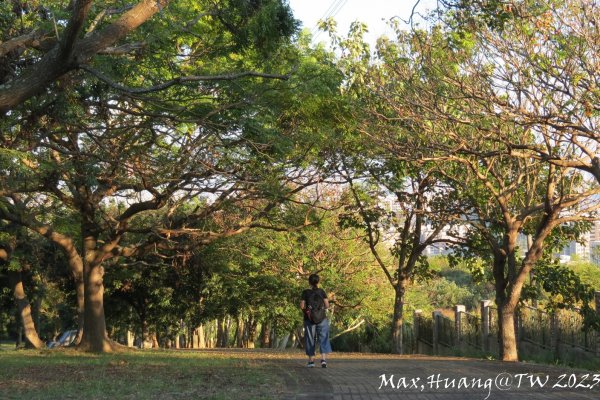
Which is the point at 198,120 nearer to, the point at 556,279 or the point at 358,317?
Answer: the point at 556,279

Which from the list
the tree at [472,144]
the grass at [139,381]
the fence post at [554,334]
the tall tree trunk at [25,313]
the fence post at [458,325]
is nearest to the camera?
the grass at [139,381]

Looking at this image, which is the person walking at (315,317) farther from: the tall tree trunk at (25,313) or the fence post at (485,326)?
the tall tree trunk at (25,313)

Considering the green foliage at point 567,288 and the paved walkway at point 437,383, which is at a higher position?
the green foliage at point 567,288

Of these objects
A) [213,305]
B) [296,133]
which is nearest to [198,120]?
[296,133]

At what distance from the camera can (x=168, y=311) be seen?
35562 mm

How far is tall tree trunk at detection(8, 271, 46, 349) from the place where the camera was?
26562 millimetres

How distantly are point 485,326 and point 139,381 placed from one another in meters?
14.5

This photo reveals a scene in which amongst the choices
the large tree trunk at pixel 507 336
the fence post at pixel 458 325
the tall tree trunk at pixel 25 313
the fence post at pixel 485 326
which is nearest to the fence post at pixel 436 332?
the fence post at pixel 458 325

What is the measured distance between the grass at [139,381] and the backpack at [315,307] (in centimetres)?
118

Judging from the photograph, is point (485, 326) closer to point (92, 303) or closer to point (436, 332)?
point (436, 332)

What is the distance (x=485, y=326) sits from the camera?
2212cm

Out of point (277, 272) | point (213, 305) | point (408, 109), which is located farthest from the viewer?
point (213, 305)

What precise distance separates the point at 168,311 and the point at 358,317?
9.58 m

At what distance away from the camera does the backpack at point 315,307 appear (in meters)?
12.2
